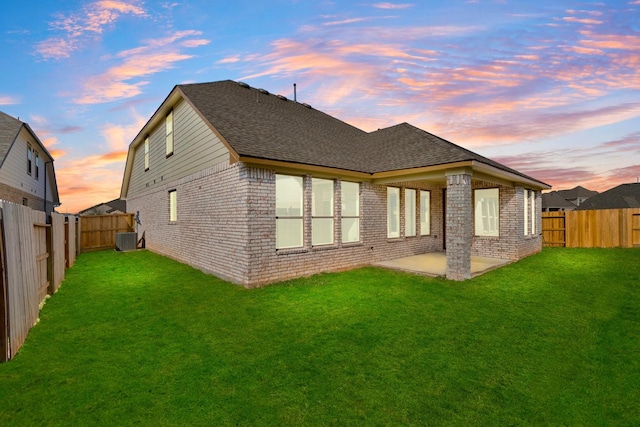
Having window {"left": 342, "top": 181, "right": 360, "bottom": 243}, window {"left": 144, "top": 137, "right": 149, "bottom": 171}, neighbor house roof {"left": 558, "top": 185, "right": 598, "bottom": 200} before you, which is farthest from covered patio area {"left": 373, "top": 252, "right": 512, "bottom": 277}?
neighbor house roof {"left": 558, "top": 185, "right": 598, "bottom": 200}

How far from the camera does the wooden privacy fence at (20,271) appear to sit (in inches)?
181

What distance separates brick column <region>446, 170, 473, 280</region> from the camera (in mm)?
9359

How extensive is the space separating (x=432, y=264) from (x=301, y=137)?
6.71 meters

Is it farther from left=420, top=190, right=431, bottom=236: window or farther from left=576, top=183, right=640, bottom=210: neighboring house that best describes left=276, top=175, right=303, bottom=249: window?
left=576, top=183, right=640, bottom=210: neighboring house

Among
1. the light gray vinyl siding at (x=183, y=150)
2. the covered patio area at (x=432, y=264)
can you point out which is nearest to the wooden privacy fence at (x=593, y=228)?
the covered patio area at (x=432, y=264)

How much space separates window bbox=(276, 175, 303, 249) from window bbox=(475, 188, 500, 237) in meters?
8.09

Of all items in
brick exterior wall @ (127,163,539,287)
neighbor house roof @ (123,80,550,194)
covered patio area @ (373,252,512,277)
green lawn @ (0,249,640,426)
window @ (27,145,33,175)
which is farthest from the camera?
window @ (27,145,33,175)

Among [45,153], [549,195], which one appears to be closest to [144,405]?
[45,153]

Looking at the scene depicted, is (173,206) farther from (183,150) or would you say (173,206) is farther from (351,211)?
(351,211)

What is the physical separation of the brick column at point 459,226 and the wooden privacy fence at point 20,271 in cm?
980

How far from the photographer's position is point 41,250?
24.2 feet

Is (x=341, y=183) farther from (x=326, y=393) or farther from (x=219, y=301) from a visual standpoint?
(x=326, y=393)

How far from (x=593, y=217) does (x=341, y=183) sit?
47.0 feet

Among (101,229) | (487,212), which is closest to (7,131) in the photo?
(101,229)
